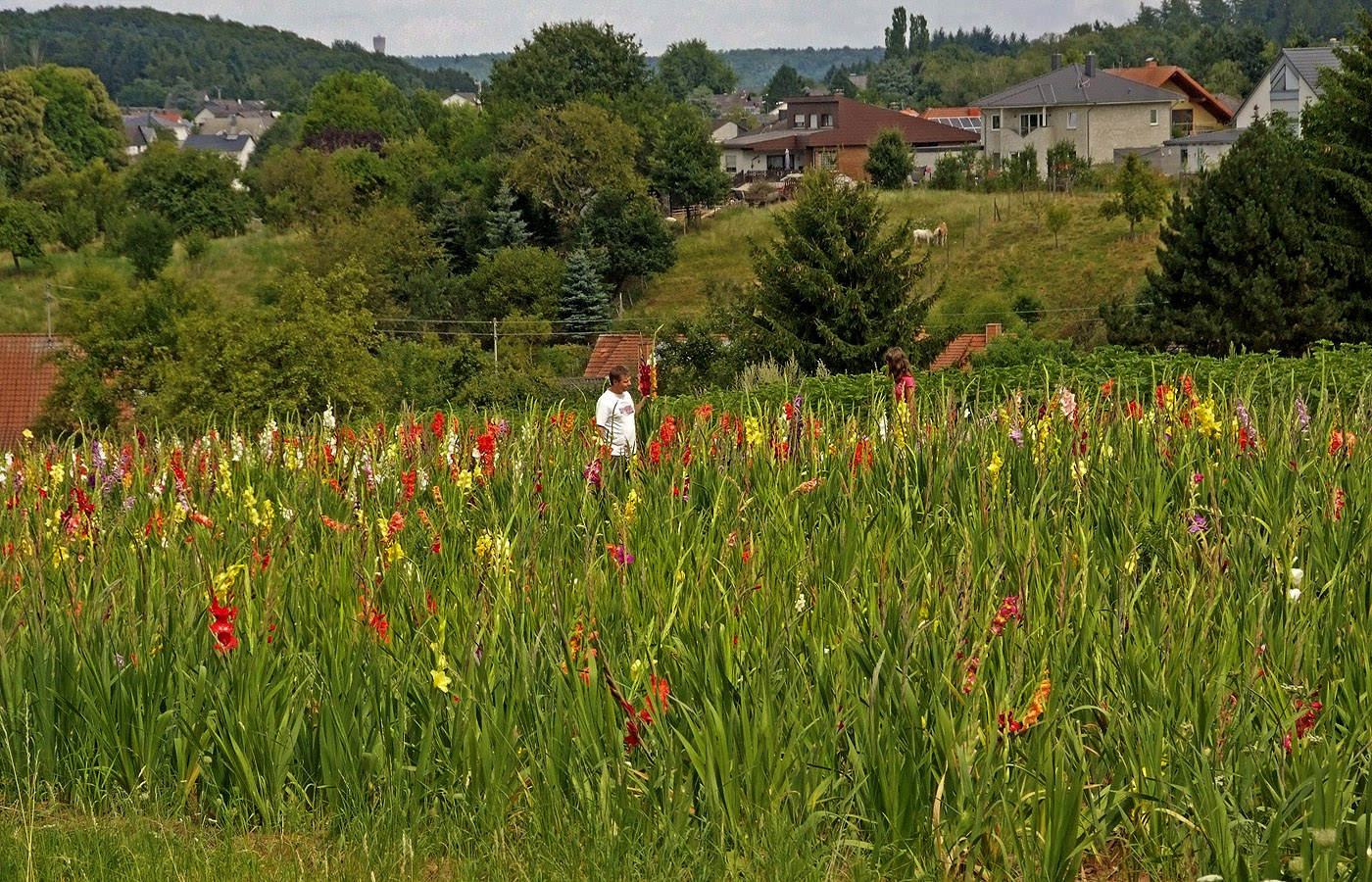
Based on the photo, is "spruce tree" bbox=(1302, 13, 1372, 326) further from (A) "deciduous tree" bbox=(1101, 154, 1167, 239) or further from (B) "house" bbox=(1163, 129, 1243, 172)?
(B) "house" bbox=(1163, 129, 1243, 172)

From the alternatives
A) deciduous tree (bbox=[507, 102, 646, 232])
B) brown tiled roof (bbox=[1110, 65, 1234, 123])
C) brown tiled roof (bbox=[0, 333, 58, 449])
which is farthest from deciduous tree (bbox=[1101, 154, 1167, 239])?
brown tiled roof (bbox=[1110, 65, 1234, 123])

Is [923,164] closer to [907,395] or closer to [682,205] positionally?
[682,205]

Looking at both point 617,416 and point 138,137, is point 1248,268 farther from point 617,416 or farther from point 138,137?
point 138,137

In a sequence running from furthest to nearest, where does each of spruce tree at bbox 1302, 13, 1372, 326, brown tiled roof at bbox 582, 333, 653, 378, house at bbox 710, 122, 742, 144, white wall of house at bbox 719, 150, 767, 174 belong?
house at bbox 710, 122, 742, 144 → white wall of house at bbox 719, 150, 767, 174 → brown tiled roof at bbox 582, 333, 653, 378 → spruce tree at bbox 1302, 13, 1372, 326

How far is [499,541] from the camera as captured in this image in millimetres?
5289

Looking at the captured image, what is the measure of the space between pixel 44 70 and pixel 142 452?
141896mm

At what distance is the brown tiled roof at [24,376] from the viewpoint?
1709 inches

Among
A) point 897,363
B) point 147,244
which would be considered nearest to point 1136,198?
point 147,244

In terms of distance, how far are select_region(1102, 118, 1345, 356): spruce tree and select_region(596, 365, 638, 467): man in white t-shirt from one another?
1870 centimetres

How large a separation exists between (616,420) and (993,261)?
4374cm

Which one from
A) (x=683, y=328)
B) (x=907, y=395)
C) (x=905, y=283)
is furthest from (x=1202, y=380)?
(x=683, y=328)

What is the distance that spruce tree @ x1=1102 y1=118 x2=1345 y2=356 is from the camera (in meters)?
25.6

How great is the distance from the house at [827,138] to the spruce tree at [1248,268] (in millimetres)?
56147

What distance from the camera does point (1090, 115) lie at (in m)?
78.9
